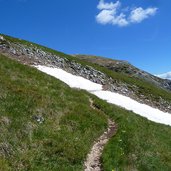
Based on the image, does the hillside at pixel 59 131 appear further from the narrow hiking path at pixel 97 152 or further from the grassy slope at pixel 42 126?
the narrow hiking path at pixel 97 152

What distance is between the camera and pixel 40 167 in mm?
20047

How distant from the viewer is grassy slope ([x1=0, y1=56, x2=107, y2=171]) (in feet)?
67.7

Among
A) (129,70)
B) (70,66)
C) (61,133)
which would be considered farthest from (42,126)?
(129,70)

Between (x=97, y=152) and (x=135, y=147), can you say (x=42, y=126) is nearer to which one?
(x=97, y=152)

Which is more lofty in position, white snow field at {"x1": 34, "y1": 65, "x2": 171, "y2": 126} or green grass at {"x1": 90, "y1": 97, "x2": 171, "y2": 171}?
white snow field at {"x1": 34, "y1": 65, "x2": 171, "y2": 126}

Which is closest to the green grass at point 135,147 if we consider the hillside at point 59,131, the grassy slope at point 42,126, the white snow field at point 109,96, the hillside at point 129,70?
the hillside at point 59,131

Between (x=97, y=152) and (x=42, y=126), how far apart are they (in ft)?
13.3

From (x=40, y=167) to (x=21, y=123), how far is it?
426 centimetres

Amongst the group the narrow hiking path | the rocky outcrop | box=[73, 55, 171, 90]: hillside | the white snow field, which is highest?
box=[73, 55, 171, 90]: hillside

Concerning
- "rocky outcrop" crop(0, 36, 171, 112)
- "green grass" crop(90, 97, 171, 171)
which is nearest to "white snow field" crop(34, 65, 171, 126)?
"rocky outcrop" crop(0, 36, 171, 112)

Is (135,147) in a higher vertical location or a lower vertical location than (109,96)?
lower

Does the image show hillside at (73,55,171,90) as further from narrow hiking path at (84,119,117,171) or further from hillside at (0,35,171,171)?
narrow hiking path at (84,119,117,171)

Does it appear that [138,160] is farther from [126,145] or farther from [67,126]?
[67,126]

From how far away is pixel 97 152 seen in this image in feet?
78.1
